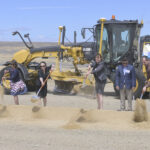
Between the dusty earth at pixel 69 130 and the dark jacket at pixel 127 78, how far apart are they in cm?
119

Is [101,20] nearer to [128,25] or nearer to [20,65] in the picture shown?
[128,25]

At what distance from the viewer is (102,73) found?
10156mm

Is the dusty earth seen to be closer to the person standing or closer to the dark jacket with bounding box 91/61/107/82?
the person standing

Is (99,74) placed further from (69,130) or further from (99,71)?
(69,130)

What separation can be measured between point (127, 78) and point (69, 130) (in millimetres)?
2503

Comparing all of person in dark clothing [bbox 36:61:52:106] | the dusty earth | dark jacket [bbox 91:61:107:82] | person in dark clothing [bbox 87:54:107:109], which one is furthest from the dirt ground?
dark jacket [bbox 91:61:107:82]

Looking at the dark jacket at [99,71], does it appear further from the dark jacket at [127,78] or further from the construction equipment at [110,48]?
the construction equipment at [110,48]

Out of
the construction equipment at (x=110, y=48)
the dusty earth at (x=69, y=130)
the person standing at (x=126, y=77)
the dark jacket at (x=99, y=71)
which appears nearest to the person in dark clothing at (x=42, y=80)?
the dusty earth at (x=69, y=130)

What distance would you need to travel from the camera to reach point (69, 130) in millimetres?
7891

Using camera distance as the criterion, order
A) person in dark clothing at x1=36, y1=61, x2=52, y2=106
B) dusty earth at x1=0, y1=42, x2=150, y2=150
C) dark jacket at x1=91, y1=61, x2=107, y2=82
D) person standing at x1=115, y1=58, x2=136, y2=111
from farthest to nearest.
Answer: person in dark clothing at x1=36, y1=61, x2=52, y2=106 → dark jacket at x1=91, y1=61, x2=107, y2=82 → person standing at x1=115, y1=58, x2=136, y2=111 → dusty earth at x1=0, y1=42, x2=150, y2=150

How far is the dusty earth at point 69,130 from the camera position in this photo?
6.65m

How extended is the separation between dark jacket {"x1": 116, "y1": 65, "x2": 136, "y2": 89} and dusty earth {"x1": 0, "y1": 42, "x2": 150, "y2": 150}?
3.90ft

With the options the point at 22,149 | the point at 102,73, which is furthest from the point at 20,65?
the point at 22,149

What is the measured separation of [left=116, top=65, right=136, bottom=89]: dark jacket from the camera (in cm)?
970
